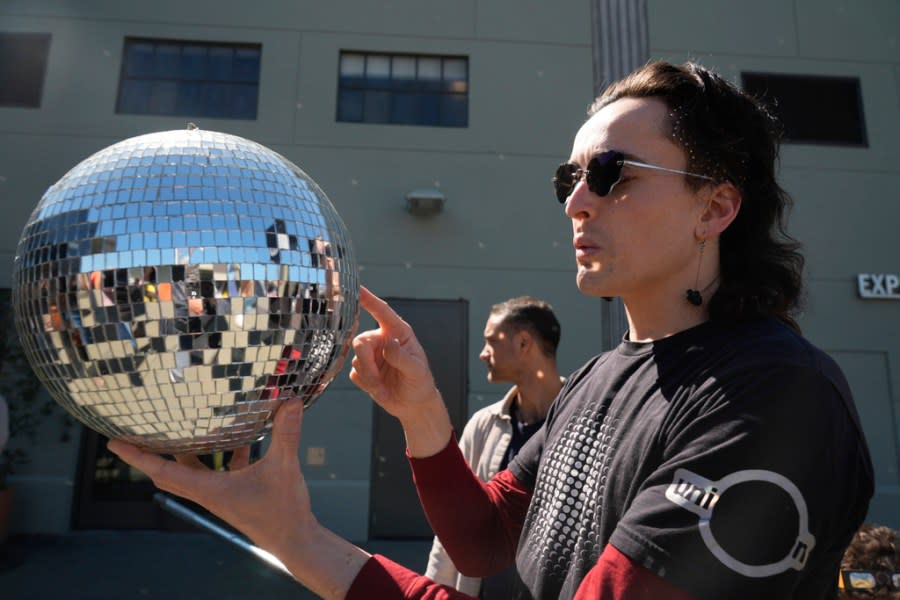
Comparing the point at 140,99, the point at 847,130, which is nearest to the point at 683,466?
the point at 140,99

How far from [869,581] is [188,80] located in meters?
7.50

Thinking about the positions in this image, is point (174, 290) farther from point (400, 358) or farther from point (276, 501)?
point (400, 358)

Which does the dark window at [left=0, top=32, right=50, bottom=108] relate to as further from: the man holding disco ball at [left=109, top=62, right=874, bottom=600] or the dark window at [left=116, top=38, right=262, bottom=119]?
the man holding disco ball at [left=109, top=62, right=874, bottom=600]

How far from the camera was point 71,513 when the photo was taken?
20.2ft

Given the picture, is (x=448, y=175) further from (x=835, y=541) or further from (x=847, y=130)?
(x=835, y=541)

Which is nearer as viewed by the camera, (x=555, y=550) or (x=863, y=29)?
(x=555, y=550)

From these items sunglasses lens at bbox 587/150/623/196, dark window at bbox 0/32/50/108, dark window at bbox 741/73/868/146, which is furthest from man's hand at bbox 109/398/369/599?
dark window at bbox 741/73/868/146

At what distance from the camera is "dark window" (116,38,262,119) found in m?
6.83

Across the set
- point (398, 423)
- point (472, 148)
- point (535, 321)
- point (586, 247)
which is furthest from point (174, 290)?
point (472, 148)

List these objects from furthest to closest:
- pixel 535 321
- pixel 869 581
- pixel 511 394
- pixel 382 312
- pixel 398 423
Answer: pixel 398 423, pixel 535 321, pixel 511 394, pixel 869 581, pixel 382 312

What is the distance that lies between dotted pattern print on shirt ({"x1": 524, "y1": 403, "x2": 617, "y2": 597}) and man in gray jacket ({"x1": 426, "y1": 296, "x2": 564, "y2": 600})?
1.39 meters

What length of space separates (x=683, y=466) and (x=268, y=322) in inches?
23.6

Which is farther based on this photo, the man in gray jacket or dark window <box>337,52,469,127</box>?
dark window <box>337,52,469,127</box>

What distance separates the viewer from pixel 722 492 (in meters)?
0.73
